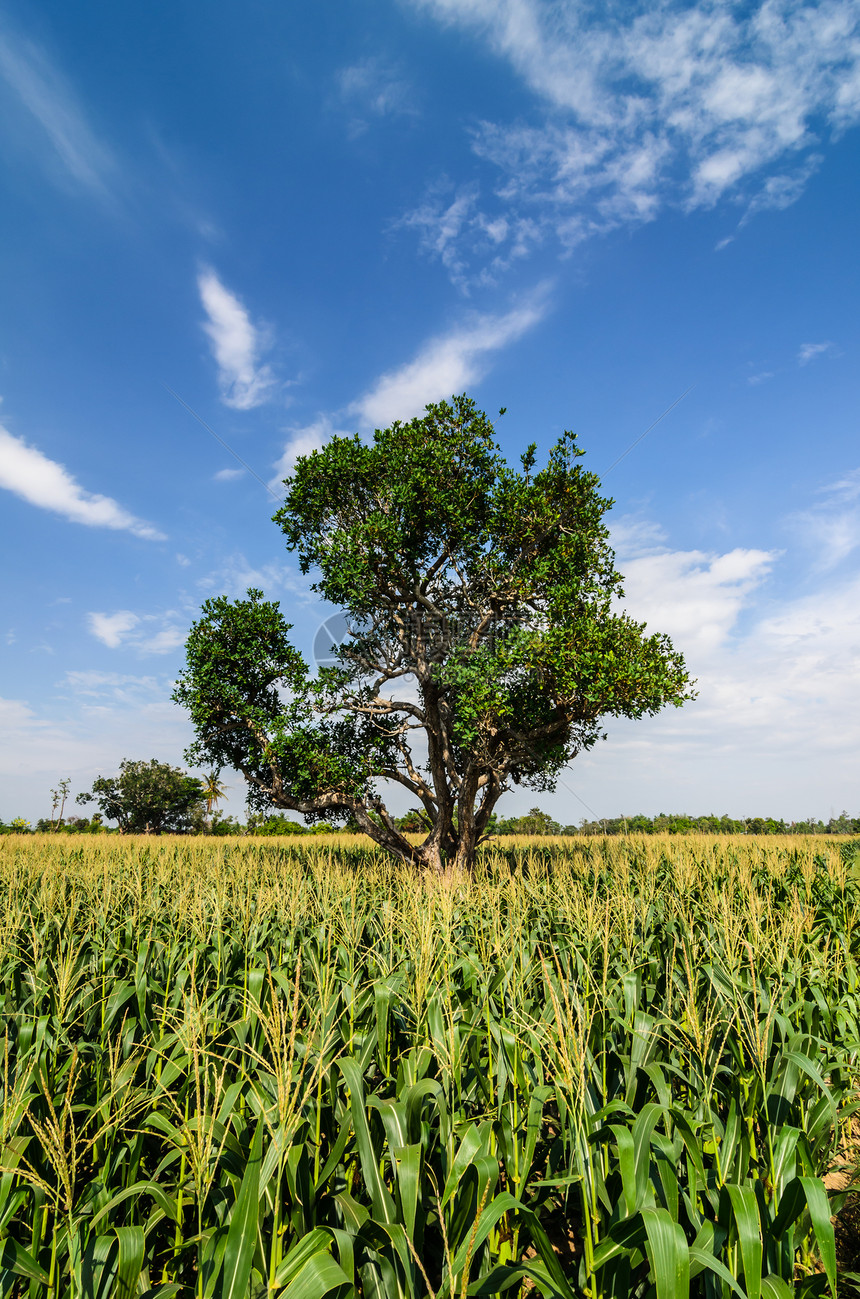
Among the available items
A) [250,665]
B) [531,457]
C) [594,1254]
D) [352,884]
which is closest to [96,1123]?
[594,1254]

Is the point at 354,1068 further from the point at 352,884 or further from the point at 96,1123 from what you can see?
the point at 352,884

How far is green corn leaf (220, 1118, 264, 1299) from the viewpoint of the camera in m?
1.96

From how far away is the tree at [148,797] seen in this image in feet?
162

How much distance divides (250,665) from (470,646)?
4936mm

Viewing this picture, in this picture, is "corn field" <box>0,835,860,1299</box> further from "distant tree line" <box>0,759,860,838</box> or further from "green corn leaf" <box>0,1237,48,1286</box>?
"distant tree line" <box>0,759,860,838</box>

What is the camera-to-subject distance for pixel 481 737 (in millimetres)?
12234

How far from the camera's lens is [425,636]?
13844 millimetres

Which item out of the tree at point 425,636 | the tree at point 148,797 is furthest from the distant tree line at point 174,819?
the tree at point 425,636

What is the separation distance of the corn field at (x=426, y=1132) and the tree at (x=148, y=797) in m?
48.3

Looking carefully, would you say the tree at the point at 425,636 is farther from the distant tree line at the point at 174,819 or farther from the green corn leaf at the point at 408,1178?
the distant tree line at the point at 174,819

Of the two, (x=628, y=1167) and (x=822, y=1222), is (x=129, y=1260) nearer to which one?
(x=628, y=1167)

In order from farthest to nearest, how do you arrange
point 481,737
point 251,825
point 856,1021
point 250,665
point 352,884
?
point 251,825
point 250,665
point 481,737
point 352,884
point 856,1021

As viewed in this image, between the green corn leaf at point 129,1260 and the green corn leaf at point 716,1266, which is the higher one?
the green corn leaf at point 716,1266

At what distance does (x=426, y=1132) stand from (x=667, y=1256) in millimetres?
1303
